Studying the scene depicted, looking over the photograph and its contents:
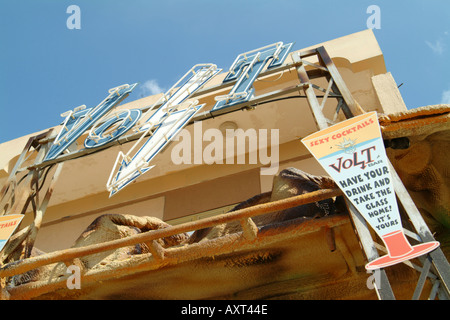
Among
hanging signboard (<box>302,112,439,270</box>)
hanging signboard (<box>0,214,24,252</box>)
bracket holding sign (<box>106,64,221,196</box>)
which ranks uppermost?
bracket holding sign (<box>106,64,221,196</box>)

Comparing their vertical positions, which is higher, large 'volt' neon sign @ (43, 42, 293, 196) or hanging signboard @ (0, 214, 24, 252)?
large 'volt' neon sign @ (43, 42, 293, 196)

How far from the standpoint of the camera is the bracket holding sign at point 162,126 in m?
7.27

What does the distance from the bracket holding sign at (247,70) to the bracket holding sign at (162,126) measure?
434 mm

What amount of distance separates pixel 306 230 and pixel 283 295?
110 cm

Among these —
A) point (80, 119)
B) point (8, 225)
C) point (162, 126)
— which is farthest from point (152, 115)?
point (8, 225)

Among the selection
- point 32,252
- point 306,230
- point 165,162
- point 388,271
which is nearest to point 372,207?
point 306,230

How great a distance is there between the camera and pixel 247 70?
9359mm

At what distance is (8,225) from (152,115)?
3.20 m

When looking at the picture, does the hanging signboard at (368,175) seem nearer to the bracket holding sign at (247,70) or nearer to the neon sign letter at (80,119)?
the bracket holding sign at (247,70)

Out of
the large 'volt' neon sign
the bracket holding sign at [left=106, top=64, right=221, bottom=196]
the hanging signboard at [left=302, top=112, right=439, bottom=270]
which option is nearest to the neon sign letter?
the large 'volt' neon sign

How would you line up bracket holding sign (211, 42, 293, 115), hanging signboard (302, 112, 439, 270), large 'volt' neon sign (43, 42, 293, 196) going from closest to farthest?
hanging signboard (302, 112, 439, 270) → large 'volt' neon sign (43, 42, 293, 196) → bracket holding sign (211, 42, 293, 115)

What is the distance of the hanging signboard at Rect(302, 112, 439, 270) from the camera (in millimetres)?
4512

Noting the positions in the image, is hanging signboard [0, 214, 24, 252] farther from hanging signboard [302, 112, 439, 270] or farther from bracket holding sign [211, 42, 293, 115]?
hanging signboard [302, 112, 439, 270]
